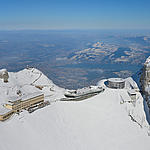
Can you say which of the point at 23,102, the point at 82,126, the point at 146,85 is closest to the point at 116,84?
the point at 146,85

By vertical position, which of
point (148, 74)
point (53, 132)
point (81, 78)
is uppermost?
point (148, 74)

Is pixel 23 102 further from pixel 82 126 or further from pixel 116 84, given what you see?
pixel 116 84

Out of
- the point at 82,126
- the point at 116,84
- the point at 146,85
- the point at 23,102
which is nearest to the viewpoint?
the point at 82,126

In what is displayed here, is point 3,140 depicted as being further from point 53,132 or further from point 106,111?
point 106,111

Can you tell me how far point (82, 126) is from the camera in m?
30.9

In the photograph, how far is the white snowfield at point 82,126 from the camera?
2621 centimetres

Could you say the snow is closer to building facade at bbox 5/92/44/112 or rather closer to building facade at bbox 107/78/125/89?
building facade at bbox 5/92/44/112

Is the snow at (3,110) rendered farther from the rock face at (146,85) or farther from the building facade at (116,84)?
the rock face at (146,85)

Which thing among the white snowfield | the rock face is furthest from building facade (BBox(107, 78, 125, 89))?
the rock face

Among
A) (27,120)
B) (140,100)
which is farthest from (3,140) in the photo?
(140,100)

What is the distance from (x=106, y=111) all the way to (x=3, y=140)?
63.1ft

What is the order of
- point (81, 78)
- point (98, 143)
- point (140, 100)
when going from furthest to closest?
point (81, 78) < point (140, 100) < point (98, 143)

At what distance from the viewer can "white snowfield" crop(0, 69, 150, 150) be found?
86.0 ft

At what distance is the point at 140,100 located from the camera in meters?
39.7
